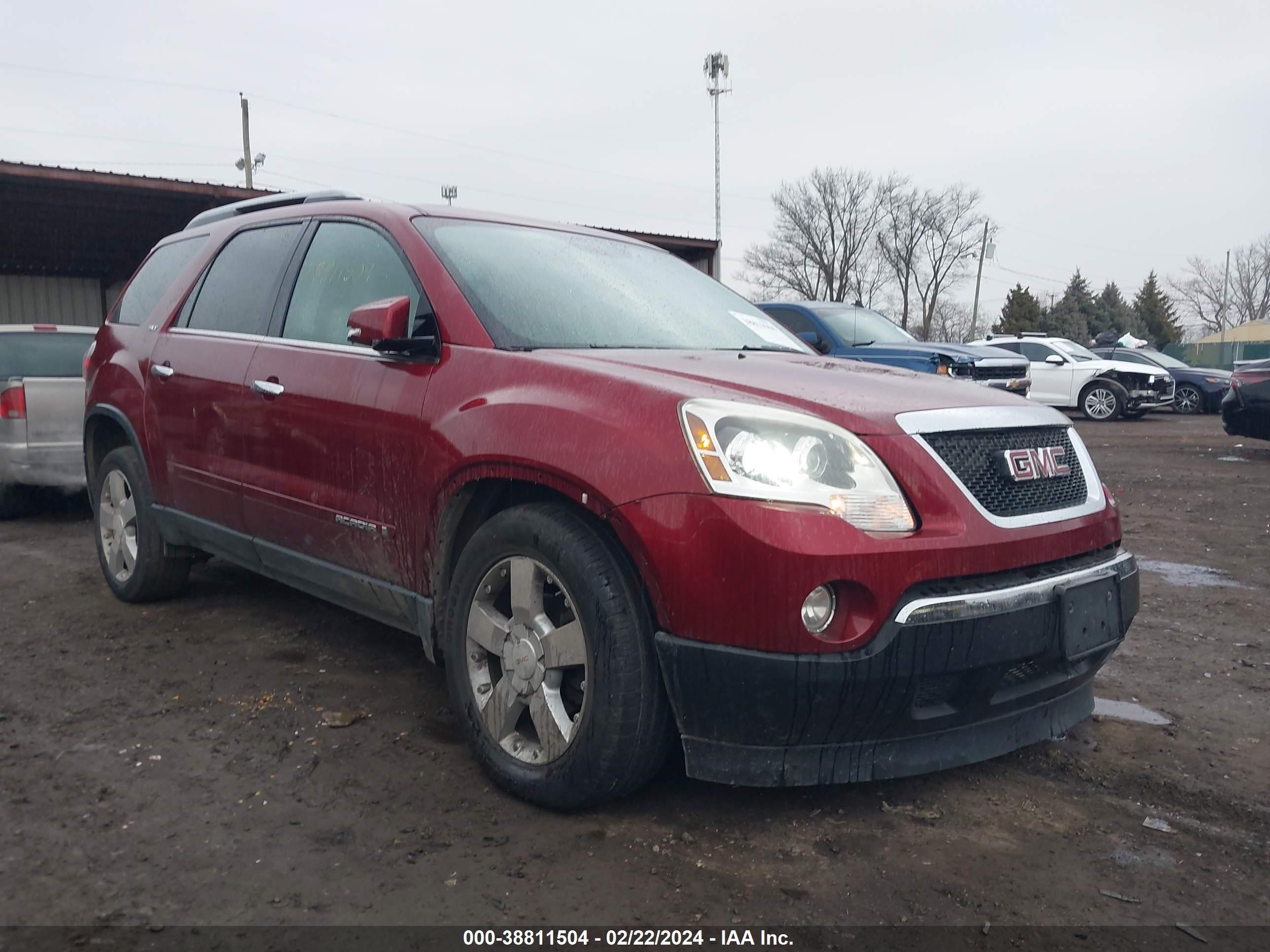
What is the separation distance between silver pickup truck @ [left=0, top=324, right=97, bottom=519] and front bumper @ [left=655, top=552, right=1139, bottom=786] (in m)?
6.04

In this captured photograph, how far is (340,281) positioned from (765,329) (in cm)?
160

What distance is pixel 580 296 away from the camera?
3.48 meters

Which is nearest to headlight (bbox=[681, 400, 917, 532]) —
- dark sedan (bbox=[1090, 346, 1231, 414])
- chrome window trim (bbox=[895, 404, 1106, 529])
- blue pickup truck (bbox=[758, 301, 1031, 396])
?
chrome window trim (bbox=[895, 404, 1106, 529])

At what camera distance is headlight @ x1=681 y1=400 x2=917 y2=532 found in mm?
2402

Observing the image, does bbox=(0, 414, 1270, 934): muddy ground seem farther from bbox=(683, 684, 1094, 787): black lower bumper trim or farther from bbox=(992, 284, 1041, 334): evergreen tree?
bbox=(992, 284, 1041, 334): evergreen tree

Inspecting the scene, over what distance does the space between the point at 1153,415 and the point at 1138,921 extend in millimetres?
19364

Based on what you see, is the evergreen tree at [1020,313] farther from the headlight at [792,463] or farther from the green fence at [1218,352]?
the headlight at [792,463]

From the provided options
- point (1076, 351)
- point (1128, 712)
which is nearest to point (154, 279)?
point (1128, 712)

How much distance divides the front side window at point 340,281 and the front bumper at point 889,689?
1648mm

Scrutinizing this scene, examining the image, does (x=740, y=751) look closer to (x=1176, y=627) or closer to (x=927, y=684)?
(x=927, y=684)

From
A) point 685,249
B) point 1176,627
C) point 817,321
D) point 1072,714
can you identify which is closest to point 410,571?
point 1072,714

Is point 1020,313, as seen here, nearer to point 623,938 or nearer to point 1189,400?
point 1189,400

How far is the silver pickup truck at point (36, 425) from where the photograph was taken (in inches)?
281

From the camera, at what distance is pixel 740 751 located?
2482 millimetres
